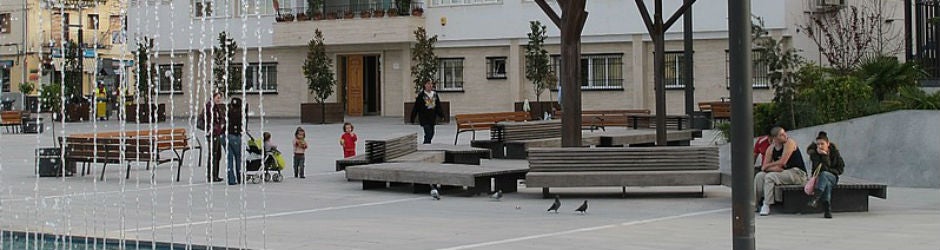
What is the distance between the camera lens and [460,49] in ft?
154

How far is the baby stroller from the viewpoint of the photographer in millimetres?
19672

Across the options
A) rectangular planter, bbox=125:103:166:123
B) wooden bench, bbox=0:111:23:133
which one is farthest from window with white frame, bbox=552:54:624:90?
wooden bench, bbox=0:111:23:133

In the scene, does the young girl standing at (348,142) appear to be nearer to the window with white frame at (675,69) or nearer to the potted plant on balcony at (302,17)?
the window with white frame at (675,69)

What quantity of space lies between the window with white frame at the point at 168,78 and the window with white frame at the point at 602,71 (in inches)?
711

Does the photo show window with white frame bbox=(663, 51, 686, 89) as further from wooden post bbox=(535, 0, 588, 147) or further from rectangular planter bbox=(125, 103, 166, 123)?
wooden post bbox=(535, 0, 588, 147)

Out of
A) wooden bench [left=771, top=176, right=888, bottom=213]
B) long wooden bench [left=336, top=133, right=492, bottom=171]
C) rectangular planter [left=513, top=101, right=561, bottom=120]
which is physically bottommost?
wooden bench [left=771, top=176, right=888, bottom=213]

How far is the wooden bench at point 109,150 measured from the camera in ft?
65.3

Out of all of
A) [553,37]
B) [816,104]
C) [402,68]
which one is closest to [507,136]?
[816,104]

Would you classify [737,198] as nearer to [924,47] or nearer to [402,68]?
[924,47]

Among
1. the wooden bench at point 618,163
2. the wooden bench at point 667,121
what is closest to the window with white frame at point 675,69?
the wooden bench at point 667,121

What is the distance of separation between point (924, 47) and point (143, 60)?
35730 millimetres

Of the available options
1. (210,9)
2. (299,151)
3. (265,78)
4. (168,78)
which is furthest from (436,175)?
(168,78)

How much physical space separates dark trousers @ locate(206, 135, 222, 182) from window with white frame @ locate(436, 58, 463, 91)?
27.0 m

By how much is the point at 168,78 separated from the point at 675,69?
22880mm
